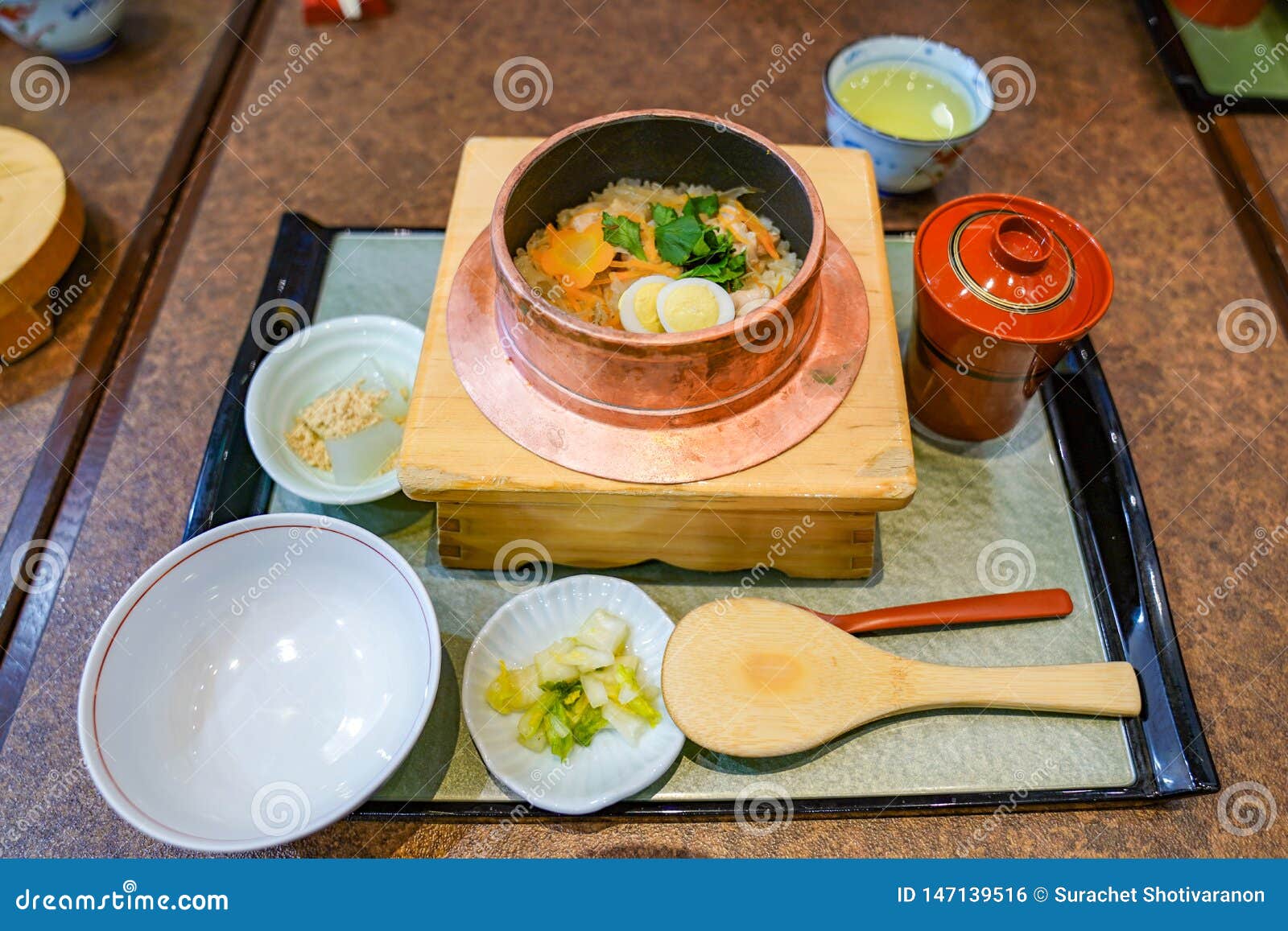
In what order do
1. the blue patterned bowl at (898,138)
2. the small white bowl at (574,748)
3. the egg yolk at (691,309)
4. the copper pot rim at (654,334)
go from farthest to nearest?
the blue patterned bowl at (898,138) < the egg yolk at (691,309) < the small white bowl at (574,748) < the copper pot rim at (654,334)

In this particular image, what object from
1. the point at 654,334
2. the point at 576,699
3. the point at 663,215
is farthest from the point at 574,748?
the point at 663,215

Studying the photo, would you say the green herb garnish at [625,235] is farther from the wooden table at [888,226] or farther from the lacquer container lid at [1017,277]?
the wooden table at [888,226]

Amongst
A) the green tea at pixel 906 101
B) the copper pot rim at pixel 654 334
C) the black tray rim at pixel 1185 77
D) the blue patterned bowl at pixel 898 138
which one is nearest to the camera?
the copper pot rim at pixel 654 334

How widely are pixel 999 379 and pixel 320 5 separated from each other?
2791 mm

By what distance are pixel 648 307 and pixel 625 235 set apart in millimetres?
205

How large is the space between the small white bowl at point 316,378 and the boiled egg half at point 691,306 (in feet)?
1.88

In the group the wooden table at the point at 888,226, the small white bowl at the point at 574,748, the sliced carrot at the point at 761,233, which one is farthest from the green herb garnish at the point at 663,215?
the wooden table at the point at 888,226

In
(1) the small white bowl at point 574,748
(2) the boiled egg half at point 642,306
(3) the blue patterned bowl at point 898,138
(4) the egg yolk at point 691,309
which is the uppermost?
(3) the blue patterned bowl at point 898,138

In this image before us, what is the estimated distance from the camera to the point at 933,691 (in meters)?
1.70

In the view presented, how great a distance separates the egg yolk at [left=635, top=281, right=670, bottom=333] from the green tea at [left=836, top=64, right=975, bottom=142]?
3.84 feet

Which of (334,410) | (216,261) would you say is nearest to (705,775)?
(334,410)

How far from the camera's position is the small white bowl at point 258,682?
4.93 feet

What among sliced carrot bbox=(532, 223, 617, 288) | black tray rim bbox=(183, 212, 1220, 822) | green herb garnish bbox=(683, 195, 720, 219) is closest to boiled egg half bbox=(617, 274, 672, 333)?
sliced carrot bbox=(532, 223, 617, 288)

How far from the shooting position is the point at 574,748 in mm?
1659
